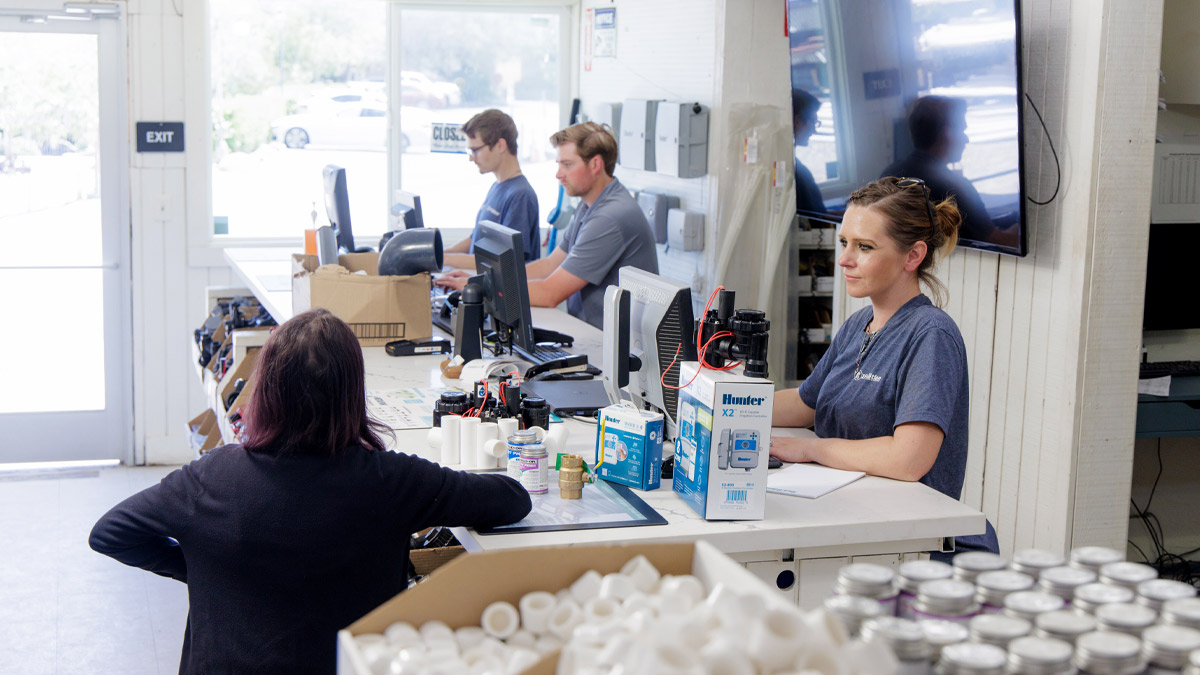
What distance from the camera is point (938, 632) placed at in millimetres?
1188

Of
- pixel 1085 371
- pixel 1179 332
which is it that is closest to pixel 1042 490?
pixel 1085 371

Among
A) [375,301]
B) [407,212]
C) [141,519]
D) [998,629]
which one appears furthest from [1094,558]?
[407,212]

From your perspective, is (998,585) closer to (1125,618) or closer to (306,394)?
(1125,618)

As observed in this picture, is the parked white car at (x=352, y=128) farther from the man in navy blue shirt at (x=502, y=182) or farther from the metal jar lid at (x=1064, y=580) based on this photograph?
the metal jar lid at (x=1064, y=580)

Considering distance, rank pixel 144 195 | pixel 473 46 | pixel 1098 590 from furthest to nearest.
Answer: pixel 473 46, pixel 144 195, pixel 1098 590

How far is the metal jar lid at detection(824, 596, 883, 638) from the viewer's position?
1224 mm

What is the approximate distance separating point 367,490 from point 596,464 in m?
0.71

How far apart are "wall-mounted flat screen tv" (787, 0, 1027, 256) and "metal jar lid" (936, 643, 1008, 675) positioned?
88.9 inches

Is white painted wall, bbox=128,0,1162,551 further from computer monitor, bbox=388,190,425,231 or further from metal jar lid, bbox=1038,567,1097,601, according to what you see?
computer monitor, bbox=388,190,425,231

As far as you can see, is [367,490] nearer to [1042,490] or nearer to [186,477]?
[186,477]

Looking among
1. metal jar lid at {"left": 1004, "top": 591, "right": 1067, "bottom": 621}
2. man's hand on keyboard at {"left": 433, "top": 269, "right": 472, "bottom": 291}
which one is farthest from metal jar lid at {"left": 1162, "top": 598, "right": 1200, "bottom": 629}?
→ man's hand on keyboard at {"left": 433, "top": 269, "right": 472, "bottom": 291}

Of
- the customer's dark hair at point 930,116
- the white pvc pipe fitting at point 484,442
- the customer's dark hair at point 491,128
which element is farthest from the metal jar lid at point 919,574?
the customer's dark hair at point 491,128

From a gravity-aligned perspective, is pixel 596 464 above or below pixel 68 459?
above

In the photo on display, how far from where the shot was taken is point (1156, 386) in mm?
3650
